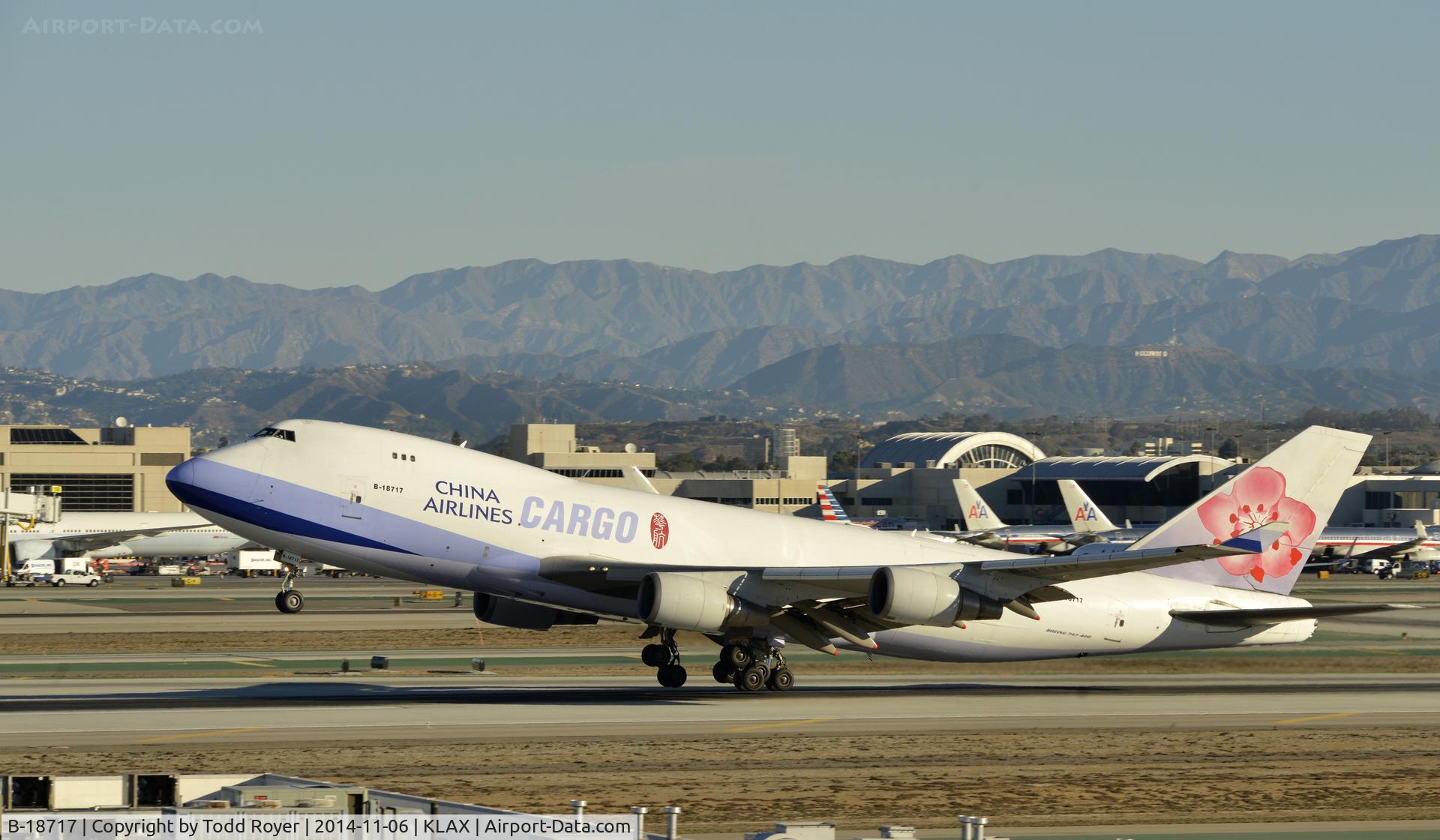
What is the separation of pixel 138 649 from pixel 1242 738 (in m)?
39.1

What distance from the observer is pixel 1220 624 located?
41031 millimetres

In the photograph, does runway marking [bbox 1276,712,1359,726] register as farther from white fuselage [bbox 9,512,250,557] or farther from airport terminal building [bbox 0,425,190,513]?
airport terminal building [bbox 0,425,190,513]

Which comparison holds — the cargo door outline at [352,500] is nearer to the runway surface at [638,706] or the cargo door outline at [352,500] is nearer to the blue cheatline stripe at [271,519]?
the blue cheatline stripe at [271,519]

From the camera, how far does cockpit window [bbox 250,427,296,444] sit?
1476 inches

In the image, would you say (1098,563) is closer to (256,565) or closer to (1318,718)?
(1318,718)

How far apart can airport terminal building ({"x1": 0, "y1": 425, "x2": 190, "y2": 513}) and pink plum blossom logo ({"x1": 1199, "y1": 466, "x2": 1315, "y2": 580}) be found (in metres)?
151

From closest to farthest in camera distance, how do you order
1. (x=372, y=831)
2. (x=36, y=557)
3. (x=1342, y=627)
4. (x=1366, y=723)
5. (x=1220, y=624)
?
(x=372, y=831) → (x=1366, y=723) → (x=1220, y=624) → (x=1342, y=627) → (x=36, y=557)

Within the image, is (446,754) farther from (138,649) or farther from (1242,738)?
(138,649)

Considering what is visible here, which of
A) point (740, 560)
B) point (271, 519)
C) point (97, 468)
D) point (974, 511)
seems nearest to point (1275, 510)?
point (740, 560)

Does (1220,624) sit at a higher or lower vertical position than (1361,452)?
lower

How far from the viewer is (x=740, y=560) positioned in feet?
132

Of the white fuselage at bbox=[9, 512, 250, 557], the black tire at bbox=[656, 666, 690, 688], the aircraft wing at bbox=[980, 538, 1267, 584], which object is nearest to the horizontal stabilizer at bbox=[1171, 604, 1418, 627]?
the aircraft wing at bbox=[980, 538, 1267, 584]

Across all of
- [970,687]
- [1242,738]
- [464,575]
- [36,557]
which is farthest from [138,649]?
[36,557]

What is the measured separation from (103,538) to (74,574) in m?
11.5
